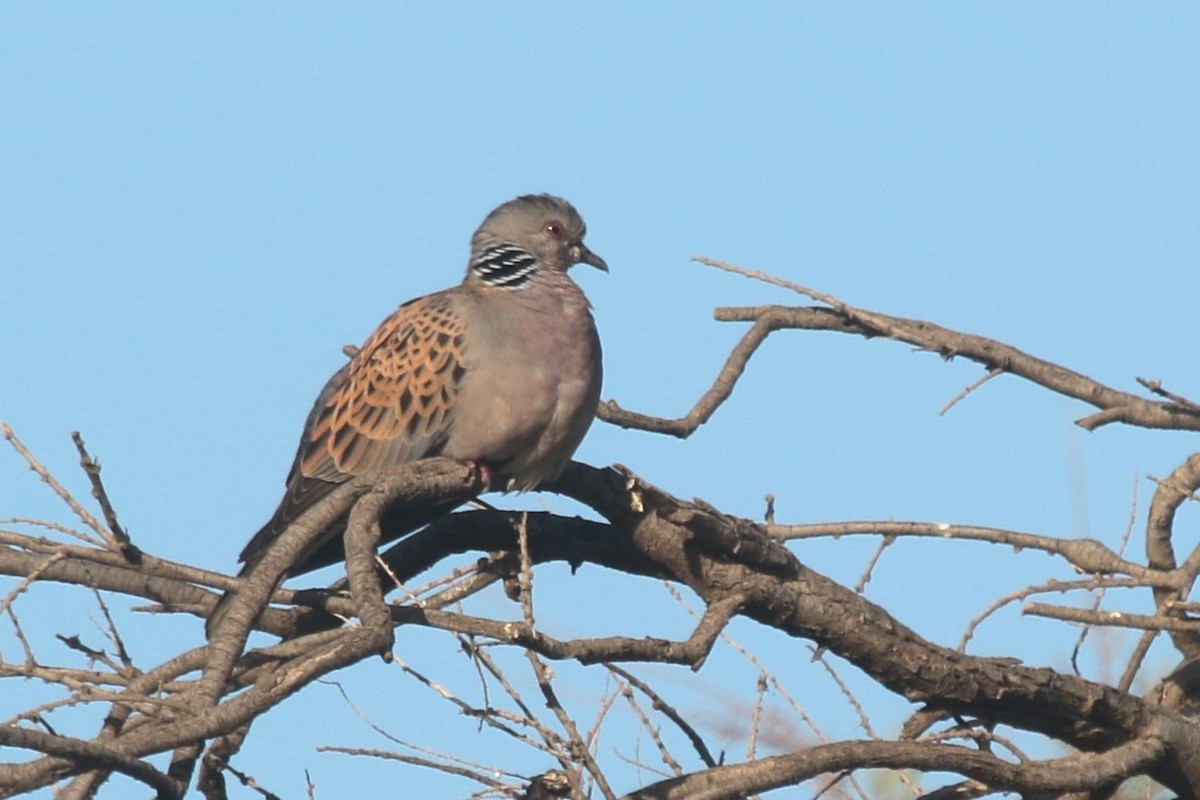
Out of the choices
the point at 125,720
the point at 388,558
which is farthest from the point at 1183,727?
the point at 125,720

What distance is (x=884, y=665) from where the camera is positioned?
4.29 meters

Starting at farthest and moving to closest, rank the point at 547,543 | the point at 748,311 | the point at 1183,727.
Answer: the point at 748,311 < the point at 547,543 < the point at 1183,727

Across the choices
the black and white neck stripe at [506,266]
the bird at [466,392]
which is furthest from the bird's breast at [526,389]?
the black and white neck stripe at [506,266]

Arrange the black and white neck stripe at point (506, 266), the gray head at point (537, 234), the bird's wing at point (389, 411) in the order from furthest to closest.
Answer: the gray head at point (537, 234), the black and white neck stripe at point (506, 266), the bird's wing at point (389, 411)

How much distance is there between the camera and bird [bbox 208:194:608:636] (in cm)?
495

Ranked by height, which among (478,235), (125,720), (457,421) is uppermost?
(478,235)

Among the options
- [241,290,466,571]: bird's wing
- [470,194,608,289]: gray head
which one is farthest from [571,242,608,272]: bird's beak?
[241,290,466,571]: bird's wing

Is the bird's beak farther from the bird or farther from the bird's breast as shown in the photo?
the bird's breast

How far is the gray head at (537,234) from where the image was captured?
233 inches

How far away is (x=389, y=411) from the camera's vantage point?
530cm

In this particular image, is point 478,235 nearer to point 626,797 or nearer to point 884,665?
point 884,665

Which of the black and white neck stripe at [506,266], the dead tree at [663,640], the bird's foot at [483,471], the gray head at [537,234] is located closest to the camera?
the dead tree at [663,640]

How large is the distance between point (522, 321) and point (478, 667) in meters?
1.72

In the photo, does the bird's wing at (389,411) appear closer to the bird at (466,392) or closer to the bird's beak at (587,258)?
the bird at (466,392)
